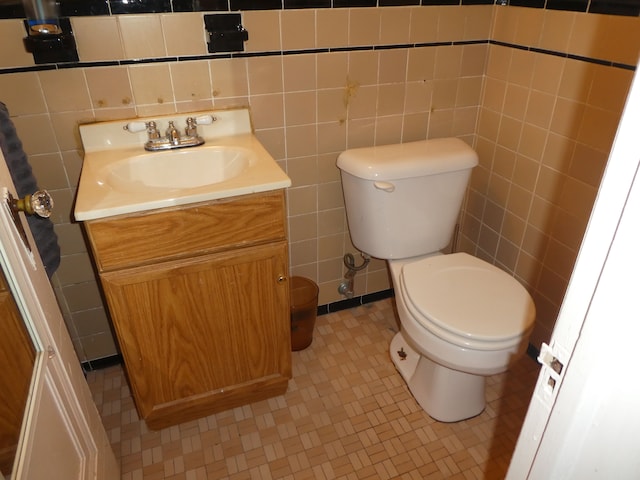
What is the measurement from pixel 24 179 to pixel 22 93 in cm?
27

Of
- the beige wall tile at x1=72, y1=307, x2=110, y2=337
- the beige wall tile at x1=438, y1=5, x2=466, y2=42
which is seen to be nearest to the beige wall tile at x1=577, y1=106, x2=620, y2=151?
the beige wall tile at x1=438, y1=5, x2=466, y2=42

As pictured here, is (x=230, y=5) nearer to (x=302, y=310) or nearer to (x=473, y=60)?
(x=473, y=60)

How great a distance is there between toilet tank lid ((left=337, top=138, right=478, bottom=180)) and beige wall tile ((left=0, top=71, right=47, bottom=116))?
2.97 feet

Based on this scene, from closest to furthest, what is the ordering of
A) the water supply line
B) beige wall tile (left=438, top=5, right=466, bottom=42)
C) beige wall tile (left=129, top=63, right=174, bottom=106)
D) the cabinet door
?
1. the cabinet door
2. beige wall tile (left=129, top=63, right=174, bottom=106)
3. beige wall tile (left=438, top=5, right=466, bottom=42)
4. the water supply line

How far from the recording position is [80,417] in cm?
107

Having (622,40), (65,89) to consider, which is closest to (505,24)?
(622,40)

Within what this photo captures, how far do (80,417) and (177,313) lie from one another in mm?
340

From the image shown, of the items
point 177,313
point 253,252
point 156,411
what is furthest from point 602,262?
point 156,411

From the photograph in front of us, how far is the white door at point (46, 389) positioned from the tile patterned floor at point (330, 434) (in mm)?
365

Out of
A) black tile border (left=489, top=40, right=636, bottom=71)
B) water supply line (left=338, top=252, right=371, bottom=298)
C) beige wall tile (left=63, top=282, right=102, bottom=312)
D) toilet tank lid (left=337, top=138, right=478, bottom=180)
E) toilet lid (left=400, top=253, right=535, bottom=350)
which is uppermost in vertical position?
black tile border (left=489, top=40, right=636, bottom=71)

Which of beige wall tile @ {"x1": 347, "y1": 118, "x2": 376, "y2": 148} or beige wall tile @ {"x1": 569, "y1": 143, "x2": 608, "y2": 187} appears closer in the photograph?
beige wall tile @ {"x1": 569, "y1": 143, "x2": 608, "y2": 187}

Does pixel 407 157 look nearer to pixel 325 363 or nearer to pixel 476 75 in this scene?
pixel 476 75

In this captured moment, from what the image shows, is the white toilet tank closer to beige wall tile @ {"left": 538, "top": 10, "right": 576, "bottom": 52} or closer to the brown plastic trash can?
the brown plastic trash can

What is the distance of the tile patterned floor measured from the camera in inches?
55.7
